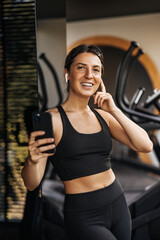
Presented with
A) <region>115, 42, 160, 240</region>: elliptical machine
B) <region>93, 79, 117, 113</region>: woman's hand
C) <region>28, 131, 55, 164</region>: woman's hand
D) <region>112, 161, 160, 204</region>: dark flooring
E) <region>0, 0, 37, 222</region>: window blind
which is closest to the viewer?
<region>28, 131, 55, 164</region>: woman's hand

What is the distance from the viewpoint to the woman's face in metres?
0.94

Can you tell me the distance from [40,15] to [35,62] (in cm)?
27

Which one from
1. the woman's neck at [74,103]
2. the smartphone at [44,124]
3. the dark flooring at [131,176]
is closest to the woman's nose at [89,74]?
the woman's neck at [74,103]

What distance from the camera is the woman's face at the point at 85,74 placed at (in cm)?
94

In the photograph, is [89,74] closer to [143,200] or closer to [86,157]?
[86,157]

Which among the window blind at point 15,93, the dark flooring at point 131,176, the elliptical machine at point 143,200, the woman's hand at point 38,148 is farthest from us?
the dark flooring at point 131,176

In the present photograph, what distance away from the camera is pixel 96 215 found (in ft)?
3.09

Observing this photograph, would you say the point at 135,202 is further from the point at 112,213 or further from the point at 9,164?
the point at 9,164

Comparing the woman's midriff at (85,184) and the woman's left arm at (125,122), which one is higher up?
the woman's left arm at (125,122)

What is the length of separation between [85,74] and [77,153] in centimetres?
33

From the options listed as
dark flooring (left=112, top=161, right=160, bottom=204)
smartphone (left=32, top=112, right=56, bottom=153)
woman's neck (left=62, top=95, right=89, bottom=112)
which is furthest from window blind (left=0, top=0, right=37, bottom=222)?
dark flooring (left=112, top=161, right=160, bottom=204)

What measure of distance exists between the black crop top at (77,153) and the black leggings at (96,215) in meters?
0.10

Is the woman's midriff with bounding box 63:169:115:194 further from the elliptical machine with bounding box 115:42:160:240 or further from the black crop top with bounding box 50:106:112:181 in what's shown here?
the elliptical machine with bounding box 115:42:160:240

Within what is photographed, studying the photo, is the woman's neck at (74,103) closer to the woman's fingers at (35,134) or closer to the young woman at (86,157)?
the young woman at (86,157)
